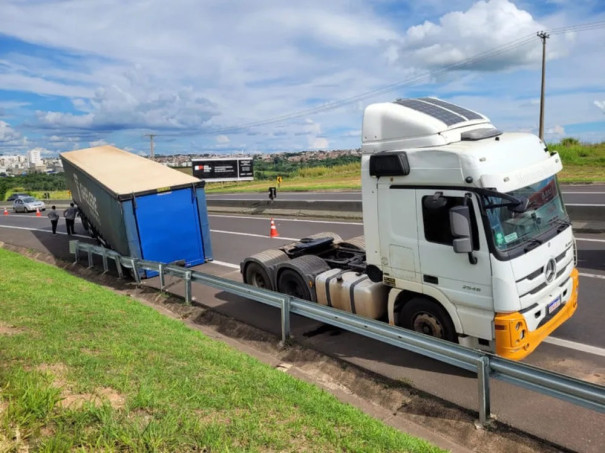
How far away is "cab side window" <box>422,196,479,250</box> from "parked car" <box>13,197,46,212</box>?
3880 cm

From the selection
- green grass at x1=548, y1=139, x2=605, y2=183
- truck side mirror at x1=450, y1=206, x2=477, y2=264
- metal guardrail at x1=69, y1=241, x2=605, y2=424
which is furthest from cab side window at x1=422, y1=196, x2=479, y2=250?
green grass at x1=548, y1=139, x2=605, y2=183

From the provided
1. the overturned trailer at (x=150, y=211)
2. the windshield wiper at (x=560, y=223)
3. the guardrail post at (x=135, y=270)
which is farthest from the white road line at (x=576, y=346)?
the overturned trailer at (x=150, y=211)

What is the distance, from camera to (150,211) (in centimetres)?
1177

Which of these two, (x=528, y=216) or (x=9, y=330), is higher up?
(x=528, y=216)

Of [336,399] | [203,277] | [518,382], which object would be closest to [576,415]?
[518,382]

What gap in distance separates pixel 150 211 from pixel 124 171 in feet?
7.67

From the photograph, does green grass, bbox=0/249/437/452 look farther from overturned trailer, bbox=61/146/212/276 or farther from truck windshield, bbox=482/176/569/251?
overturned trailer, bbox=61/146/212/276

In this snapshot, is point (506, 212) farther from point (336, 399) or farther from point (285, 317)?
point (285, 317)

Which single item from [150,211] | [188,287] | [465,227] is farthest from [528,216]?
[150,211]

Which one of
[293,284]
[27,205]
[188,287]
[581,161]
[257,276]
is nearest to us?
[293,284]

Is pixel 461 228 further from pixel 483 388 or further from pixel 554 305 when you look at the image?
pixel 554 305

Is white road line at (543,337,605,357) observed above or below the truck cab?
below

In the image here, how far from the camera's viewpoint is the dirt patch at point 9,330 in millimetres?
6306

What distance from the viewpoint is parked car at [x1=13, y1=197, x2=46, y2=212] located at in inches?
1471
